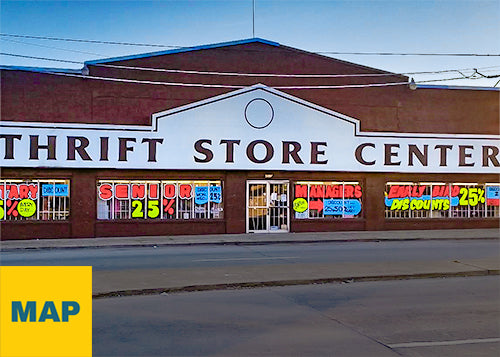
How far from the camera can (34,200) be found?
77.3 feet

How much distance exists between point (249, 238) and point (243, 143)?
402cm

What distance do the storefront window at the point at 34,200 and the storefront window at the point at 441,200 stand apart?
13.8 metres

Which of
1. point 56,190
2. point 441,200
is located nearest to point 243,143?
point 56,190

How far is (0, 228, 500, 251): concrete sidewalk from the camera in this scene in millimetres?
21344

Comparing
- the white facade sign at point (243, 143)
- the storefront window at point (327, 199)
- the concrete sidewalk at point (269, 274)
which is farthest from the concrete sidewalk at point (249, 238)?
the concrete sidewalk at point (269, 274)

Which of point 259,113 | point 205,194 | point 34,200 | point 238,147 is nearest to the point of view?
point 34,200

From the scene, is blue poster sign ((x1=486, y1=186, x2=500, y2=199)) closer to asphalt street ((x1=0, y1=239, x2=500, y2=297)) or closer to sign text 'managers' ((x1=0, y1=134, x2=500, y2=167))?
sign text 'managers' ((x1=0, y1=134, x2=500, y2=167))

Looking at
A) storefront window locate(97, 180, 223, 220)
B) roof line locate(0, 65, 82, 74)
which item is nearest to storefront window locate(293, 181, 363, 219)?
storefront window locate(97, 180, 223, 220)

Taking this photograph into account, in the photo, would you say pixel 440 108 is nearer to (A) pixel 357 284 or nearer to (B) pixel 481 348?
(A) pixel 357 284

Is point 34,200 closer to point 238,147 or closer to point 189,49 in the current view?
point 238,147

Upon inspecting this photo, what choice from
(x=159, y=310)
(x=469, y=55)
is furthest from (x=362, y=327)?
(x=469, y=55)

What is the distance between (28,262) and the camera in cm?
1631

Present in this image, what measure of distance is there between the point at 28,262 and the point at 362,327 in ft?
36.2

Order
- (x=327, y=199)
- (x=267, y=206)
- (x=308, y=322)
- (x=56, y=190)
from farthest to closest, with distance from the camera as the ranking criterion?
(x=327, y=199), (x=267, y=206), (x=56, y=190), (x=308, y=322)
